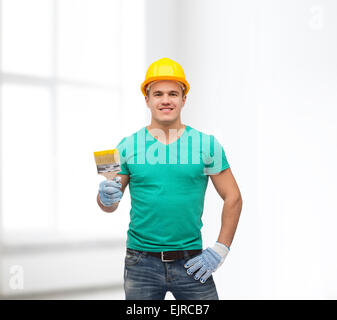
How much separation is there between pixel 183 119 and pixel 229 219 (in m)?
1.42

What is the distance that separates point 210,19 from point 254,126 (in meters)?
0.78

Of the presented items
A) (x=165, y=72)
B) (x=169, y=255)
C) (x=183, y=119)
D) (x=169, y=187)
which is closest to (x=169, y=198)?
(x=169, y=187)

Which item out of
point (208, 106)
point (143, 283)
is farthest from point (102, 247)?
point (143, 283)

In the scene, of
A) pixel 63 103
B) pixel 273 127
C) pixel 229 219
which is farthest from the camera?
pixel 63 103

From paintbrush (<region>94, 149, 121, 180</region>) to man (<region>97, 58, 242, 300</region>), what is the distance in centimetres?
5

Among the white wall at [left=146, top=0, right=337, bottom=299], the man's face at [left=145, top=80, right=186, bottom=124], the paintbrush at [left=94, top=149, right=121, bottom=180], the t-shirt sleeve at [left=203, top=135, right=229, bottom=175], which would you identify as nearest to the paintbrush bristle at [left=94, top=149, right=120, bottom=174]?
the paintbrush at [left=94, top=149, right=121, bottom=180]

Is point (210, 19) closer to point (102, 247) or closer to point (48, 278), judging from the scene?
point (102, 247)

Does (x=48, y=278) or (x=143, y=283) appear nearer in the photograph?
(x=143, y=283)

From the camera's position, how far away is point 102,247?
2.93 m

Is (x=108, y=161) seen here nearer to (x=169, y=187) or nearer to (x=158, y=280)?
(x=169, y=187)

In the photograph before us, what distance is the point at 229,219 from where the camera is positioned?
1449 mm

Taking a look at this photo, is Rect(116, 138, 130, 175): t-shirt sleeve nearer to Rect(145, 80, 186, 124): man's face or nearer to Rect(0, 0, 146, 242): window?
Rect(145, 80, 186, 124): man's face

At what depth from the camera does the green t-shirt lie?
1362 mm

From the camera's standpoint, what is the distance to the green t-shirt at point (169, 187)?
1.36 metres
